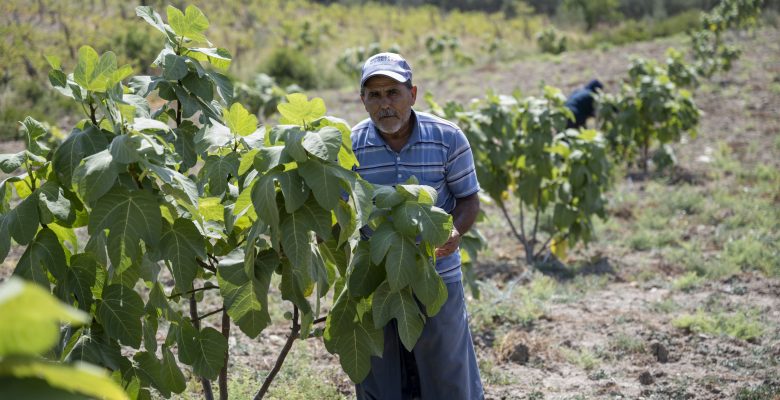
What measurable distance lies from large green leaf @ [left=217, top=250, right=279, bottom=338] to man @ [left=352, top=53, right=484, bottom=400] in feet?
2.27

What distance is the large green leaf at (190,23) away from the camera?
2287mm

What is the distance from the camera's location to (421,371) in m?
2.81

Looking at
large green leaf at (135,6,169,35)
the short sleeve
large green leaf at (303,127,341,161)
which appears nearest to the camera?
large green leaf at (303,127,341,161)

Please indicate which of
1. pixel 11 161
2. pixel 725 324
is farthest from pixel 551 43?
pixel 11 161

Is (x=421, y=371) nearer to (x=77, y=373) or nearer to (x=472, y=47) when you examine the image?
(x=77, y=373)

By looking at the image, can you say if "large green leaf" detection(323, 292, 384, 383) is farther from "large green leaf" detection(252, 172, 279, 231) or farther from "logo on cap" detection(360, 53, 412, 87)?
"logo on cap" detection(360, 53, 412, 87)

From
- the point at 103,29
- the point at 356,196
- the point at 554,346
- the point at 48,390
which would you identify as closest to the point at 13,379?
the point at 48,390

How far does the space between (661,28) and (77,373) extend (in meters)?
30.2

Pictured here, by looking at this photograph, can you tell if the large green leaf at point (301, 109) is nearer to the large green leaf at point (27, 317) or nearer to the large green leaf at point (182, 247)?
the large green leaf at point (182, 247)

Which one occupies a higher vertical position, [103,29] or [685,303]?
[103,29]

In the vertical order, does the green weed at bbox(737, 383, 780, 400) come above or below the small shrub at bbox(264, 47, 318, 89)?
below

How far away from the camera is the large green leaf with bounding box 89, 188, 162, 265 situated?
1929mm

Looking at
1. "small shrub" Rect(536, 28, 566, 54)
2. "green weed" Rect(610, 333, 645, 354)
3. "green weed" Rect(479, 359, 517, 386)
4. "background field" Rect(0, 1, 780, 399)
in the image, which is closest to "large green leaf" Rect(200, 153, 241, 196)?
"background field" Rect(0, 1, 780, 399)

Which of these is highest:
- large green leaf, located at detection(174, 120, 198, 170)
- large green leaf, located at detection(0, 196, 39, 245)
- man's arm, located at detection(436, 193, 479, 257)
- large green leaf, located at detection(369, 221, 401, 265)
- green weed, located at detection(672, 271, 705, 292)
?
large green leaf, located at detection(174, 120, 198, 170)
